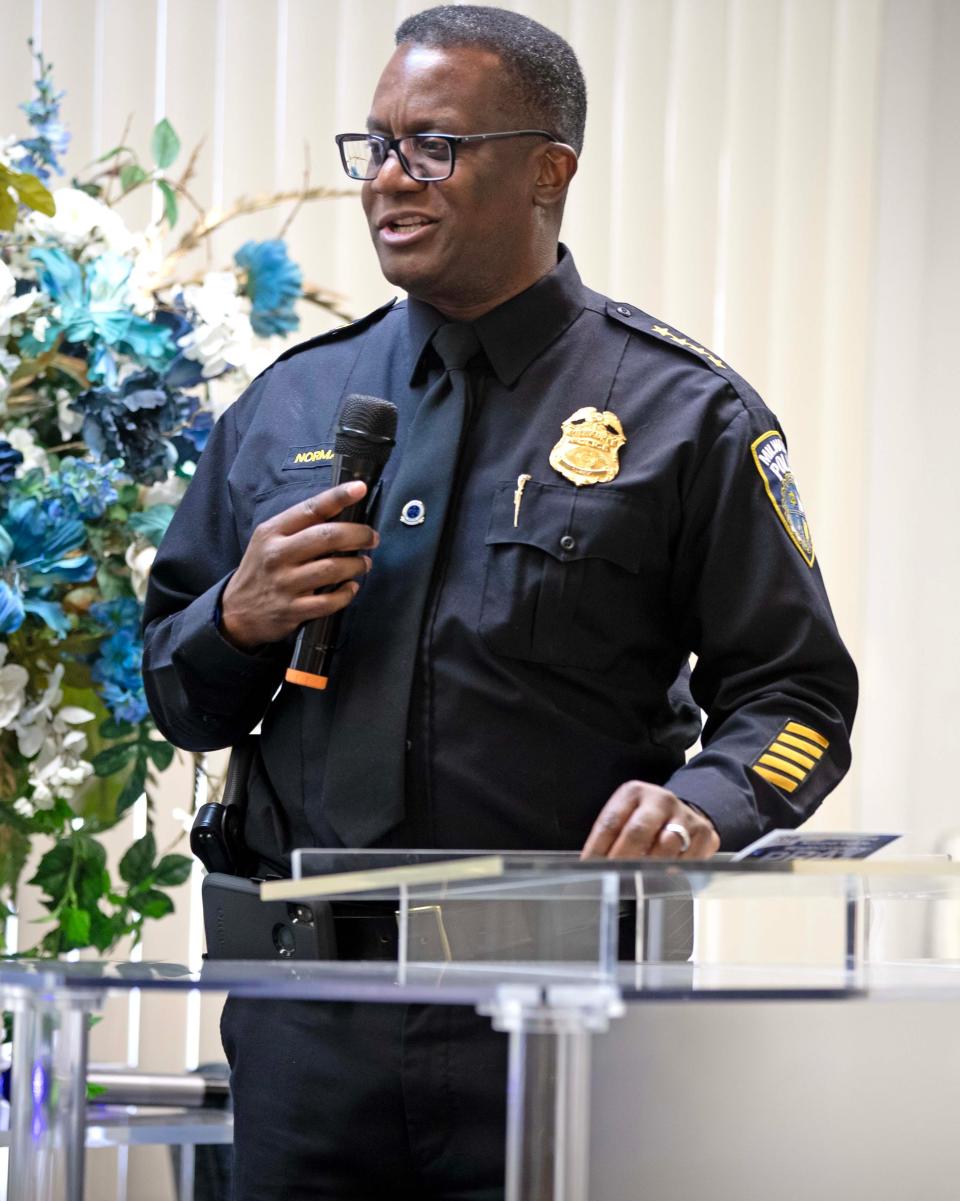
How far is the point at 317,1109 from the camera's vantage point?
57.6 inches

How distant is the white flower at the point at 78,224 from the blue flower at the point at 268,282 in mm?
165


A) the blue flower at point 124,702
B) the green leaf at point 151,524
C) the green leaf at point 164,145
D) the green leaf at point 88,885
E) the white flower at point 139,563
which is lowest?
the green leaf at point 88,885

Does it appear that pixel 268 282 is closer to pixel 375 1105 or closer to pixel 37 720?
pixel 37 720

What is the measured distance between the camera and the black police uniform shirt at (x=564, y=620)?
1508 millimetres

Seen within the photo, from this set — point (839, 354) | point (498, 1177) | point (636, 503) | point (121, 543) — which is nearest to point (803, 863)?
point (498, 1177)

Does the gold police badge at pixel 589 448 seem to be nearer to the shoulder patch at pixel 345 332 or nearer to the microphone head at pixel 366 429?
the microphone head at pixel 366 429

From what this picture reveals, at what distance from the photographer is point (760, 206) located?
10.5 ft

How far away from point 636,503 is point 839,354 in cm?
179

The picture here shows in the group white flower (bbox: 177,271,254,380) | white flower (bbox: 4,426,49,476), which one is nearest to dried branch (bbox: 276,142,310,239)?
white flower (bbox: 177,271,254,380)

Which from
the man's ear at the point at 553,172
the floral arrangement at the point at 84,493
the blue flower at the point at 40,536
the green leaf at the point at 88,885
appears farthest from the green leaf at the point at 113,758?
Result: the man's ear at the point at 553,172

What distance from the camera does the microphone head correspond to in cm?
149

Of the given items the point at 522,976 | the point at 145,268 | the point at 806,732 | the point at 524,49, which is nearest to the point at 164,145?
the point at 145,268

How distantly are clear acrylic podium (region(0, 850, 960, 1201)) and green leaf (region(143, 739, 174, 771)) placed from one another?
0.61 m

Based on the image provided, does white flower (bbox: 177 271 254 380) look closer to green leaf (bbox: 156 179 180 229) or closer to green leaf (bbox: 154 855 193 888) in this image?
green leaf (bbox: 156 179 180 229)
